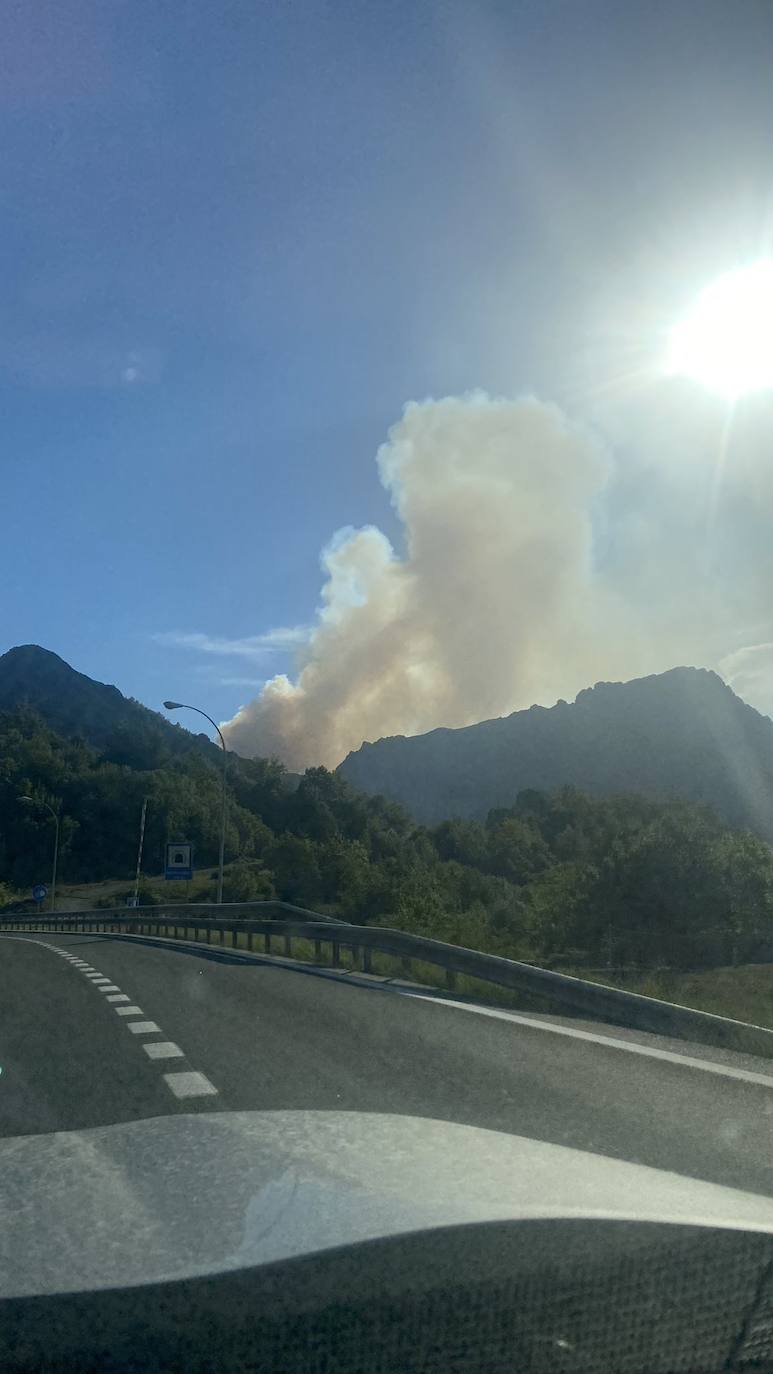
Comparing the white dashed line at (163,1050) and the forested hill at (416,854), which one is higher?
A: the forested hill at (416,854)

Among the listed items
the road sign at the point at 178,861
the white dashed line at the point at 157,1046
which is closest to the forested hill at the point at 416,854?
the road sign at the point at 178,861

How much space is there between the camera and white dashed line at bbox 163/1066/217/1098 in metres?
7.77

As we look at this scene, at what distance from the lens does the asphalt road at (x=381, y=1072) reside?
686 centimetres

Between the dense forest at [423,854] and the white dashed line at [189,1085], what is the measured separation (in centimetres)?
1810

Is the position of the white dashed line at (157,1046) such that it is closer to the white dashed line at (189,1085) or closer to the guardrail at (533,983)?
the white dashed line at (189,1085)

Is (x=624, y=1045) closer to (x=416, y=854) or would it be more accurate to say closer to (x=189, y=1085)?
(x=189, y=1085)

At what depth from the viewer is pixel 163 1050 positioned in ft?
32.6

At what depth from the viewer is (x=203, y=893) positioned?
263 feet

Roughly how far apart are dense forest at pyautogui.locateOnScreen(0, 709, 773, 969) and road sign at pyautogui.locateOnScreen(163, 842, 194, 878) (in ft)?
29.3

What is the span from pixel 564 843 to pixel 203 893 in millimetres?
68241

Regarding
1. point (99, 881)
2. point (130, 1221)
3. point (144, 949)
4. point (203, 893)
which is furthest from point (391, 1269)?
point (99, 881)

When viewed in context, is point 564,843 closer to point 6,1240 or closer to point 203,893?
point 203,893

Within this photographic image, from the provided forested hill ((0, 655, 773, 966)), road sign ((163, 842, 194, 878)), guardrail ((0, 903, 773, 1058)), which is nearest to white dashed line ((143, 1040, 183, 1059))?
guardrail ((0, 903, 773, 1058))

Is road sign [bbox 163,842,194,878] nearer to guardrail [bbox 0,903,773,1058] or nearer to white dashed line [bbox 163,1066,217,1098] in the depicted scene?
guardrail [bbox 0,903,773,1058]
